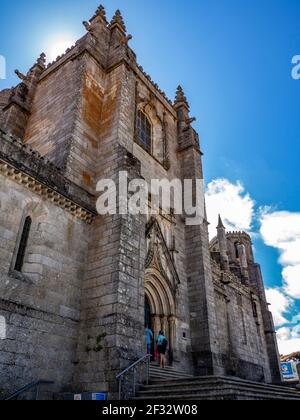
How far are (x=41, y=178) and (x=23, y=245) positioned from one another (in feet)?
6.11

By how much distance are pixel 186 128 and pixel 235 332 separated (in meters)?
11.6

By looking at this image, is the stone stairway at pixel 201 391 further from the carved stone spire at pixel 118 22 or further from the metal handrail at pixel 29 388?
the carved stone spire at pixel 118 22

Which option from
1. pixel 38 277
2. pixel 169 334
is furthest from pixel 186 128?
pixel 38 277

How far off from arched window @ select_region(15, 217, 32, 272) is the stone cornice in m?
0.89

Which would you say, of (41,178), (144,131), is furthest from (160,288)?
(144,131)

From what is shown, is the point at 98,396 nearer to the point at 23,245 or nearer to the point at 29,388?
the point at 29,388

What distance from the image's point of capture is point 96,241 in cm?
1002

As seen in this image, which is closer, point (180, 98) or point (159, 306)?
point (159, 306)

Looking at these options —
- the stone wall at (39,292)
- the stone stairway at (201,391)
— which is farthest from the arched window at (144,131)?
the stone stairway at (201,391)

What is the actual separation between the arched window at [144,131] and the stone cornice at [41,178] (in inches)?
203

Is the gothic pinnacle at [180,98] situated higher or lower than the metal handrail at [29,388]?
higher

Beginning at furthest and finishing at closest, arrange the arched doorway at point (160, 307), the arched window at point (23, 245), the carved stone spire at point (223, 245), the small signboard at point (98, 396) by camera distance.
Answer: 1. the carved stone spire at point (223, 245)
2. the arched doorway at point (160, 307)
3. the arched window at point (23, 245)
4. the small signboard at point (98, 396)

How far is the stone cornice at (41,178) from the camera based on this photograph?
844cm
